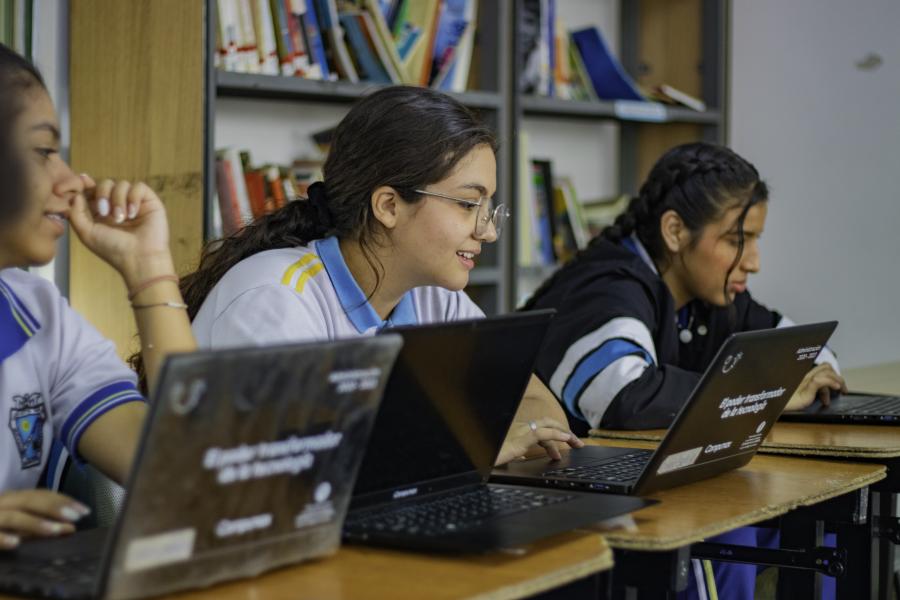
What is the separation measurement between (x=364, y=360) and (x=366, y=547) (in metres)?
0.21

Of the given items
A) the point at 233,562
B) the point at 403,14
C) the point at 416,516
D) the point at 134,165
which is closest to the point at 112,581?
the point at 233,562

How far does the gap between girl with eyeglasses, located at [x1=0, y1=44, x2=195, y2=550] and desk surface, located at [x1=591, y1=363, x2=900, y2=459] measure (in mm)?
934

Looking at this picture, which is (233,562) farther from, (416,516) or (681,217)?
(681,217)

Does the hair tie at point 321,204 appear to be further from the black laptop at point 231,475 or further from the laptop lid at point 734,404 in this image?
the black laptop at point 231,475

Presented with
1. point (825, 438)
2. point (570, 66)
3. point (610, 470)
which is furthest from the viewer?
point (570, 66)

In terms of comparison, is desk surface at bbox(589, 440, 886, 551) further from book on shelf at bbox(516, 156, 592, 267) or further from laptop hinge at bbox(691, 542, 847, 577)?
book on shelf at bbox(516, 156, 592, 267)

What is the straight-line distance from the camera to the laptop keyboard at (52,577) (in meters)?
0.93

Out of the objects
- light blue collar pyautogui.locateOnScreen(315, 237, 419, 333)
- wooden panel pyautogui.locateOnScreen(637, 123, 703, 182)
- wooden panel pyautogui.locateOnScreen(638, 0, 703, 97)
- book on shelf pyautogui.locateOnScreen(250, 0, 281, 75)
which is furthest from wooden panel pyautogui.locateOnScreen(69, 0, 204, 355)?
wooden panel pyautogui.locateOnScreen(638, 0, 703, 97)

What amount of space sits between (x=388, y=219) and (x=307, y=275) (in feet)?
0.61

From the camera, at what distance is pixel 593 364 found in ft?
7.26

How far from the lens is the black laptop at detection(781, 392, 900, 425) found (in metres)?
2.13

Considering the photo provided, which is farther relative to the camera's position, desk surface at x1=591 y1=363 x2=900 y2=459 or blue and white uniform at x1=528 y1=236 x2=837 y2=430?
blue and white uniform at x1=528 y1=236 x2=837 y2=430

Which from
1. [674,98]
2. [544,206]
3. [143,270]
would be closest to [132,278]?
[143,270]

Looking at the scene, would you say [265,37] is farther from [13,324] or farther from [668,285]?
[13,324]
